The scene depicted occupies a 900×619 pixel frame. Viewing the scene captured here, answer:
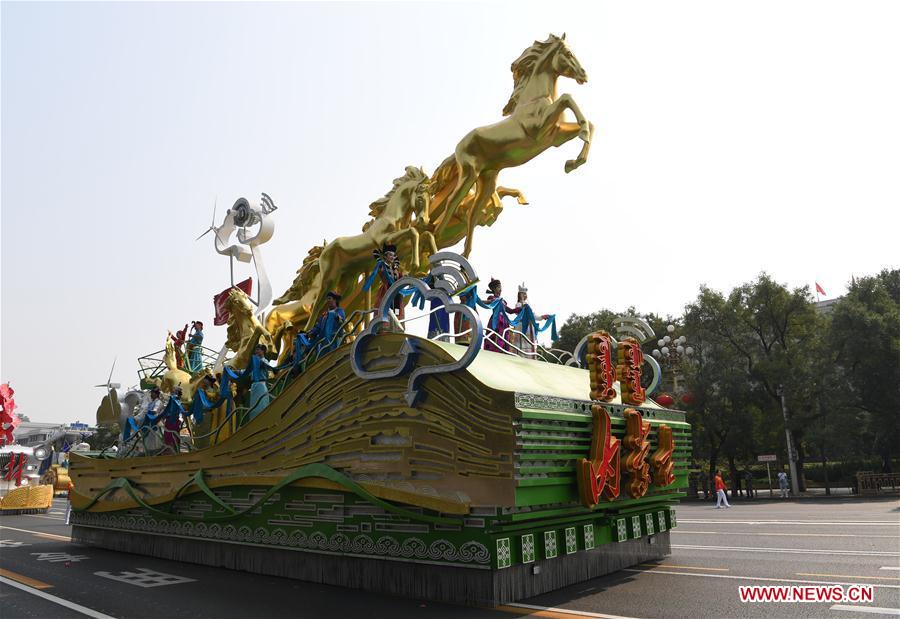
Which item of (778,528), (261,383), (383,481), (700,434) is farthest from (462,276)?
(700,434)

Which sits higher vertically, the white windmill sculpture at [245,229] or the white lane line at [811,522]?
the white windmill sculpture at [245,229]

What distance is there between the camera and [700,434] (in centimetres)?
2902

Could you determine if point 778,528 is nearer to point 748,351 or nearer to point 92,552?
point 92,552

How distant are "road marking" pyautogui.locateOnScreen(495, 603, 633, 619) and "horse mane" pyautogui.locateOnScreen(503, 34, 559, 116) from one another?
345 inches

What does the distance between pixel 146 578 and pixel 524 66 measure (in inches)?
423

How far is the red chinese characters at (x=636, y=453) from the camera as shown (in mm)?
8352

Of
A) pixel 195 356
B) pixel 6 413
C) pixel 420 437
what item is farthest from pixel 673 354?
pixel 6 413

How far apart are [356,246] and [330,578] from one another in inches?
258

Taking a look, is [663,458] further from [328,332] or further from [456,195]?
[456,195]

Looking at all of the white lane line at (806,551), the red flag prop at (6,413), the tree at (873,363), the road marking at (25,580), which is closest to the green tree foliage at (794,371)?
the tree at (873,363)

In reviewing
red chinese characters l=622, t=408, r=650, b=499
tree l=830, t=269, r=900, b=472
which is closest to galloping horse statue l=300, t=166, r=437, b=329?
red chinese characters l=622, t=408, r=650, b=499

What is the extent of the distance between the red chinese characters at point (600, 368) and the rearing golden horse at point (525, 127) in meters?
3.73

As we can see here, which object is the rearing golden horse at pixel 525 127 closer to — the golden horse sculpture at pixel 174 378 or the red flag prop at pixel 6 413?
the golden horse sculpture at pixel 174 378

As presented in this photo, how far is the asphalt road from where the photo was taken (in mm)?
6711
